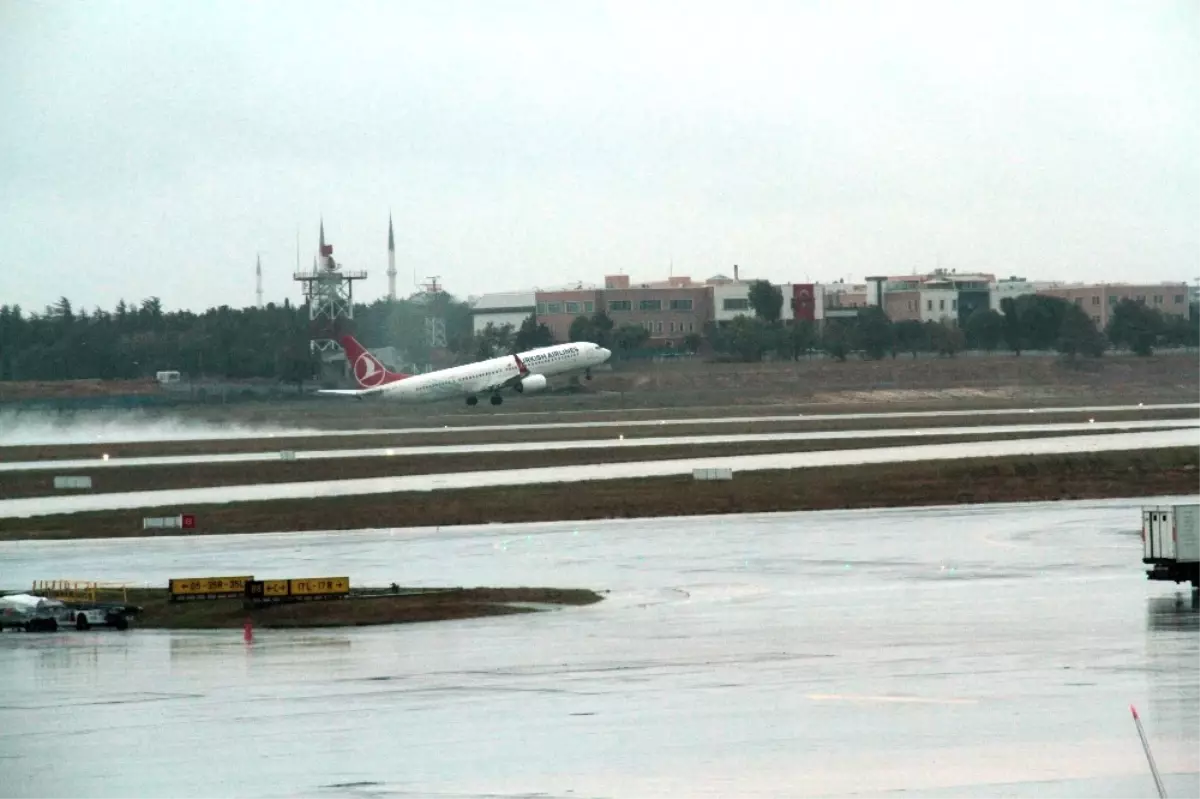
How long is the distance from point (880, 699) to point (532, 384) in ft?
405

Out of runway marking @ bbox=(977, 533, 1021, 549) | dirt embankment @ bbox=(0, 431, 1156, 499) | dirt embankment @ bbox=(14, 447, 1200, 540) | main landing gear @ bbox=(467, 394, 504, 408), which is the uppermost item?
main landing gear @ bbox=(467, 394, 504, 408)

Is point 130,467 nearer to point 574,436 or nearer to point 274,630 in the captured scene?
point 574,436

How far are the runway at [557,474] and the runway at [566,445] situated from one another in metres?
15.2

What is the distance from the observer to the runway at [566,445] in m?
120

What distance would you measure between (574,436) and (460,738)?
105 meters

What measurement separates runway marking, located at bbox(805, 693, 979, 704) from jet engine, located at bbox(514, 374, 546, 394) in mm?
122418

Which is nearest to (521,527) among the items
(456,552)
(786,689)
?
(456,552)

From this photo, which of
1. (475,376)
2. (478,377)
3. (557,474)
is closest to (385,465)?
(557,474)

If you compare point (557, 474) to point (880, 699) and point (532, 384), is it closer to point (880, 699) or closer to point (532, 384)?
point (532, 384)

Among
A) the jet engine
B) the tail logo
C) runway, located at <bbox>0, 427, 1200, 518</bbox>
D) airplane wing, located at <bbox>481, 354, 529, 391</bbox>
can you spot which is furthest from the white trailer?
the tail logo

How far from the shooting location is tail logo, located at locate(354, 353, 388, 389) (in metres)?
162

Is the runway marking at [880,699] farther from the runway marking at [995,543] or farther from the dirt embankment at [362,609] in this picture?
the runway marking at [995,543]

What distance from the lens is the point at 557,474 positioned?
95.7 metres

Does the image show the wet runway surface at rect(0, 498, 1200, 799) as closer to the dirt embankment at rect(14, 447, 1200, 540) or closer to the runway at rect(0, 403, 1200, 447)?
the dirt embankment at rect(14, 447, 1200, 540)
